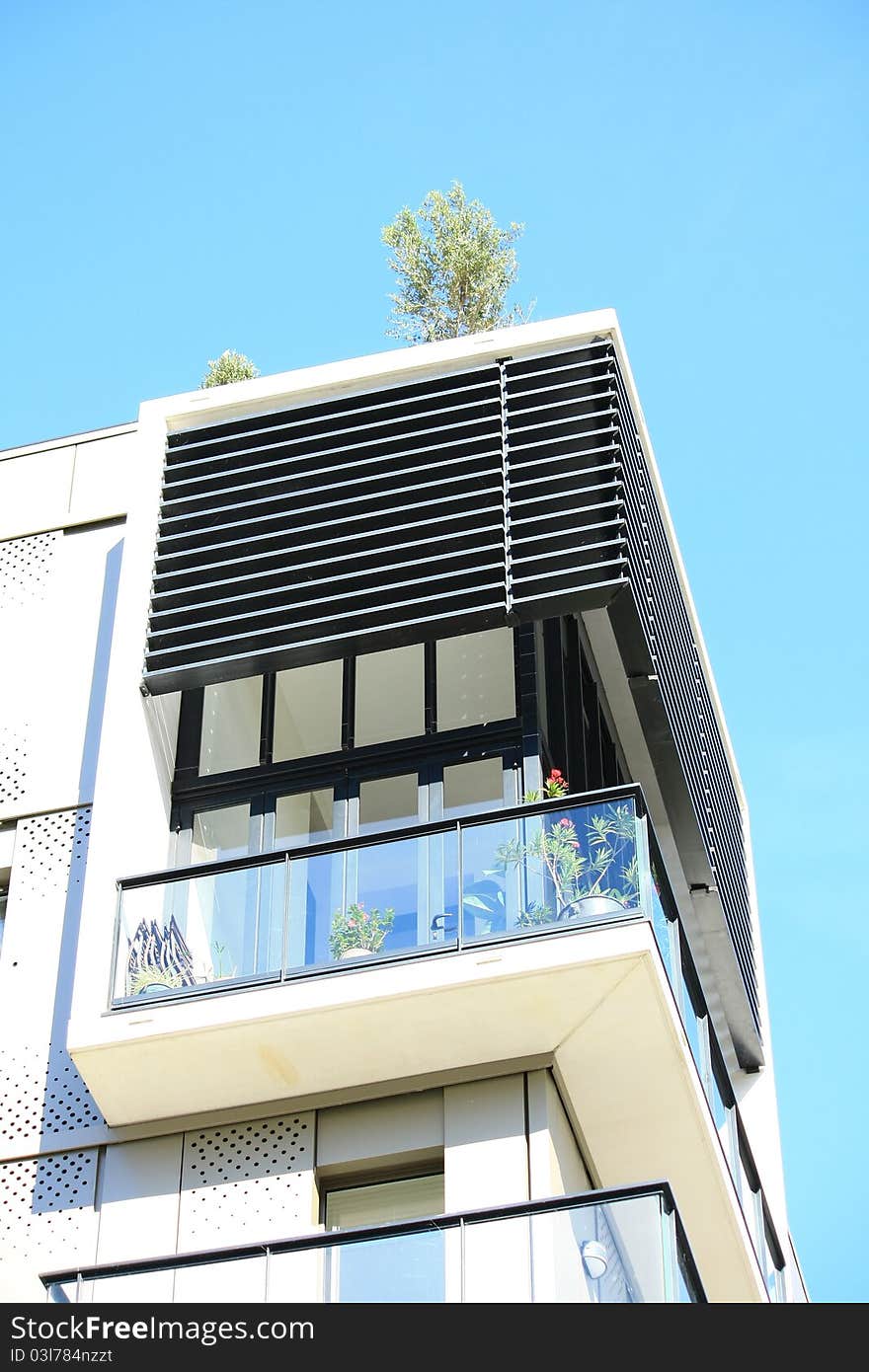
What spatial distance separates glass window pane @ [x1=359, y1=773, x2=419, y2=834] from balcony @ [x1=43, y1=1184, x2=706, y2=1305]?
13.3ft

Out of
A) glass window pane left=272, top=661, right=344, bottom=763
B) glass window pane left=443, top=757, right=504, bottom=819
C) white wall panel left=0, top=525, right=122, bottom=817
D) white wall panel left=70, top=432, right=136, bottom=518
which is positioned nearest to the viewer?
glass window pane left=443, top=757, right=504, bottom=819

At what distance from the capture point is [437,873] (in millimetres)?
12672

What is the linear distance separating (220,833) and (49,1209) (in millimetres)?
2916

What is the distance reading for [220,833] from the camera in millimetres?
14188

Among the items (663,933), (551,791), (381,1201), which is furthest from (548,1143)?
(551,791)

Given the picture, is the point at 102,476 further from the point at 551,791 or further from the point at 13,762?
the point at 551,791

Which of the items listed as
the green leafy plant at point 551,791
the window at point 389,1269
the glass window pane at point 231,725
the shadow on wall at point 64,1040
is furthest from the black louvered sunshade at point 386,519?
the window at point 389,1269

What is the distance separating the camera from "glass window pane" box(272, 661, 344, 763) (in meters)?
14.5

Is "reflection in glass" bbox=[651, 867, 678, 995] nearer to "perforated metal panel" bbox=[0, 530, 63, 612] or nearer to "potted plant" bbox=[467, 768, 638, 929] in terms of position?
"potted plant" bbox=[467, 768, 638, 929]

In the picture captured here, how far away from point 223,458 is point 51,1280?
686 centimetres

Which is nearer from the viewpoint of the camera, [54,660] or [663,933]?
[663,933]

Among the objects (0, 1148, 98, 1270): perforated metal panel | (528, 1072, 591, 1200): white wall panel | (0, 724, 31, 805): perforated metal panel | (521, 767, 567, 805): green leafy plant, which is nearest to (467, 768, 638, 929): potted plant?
(521, 767, 567, 805): green leafy plant

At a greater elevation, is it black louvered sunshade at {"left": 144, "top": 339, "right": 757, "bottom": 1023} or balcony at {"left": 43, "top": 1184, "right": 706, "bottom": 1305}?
black louvered sunshade at {"left": 144, "top": 339, "right": 757, "bottom": 1023}
